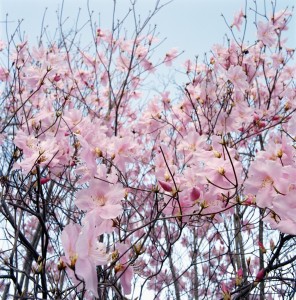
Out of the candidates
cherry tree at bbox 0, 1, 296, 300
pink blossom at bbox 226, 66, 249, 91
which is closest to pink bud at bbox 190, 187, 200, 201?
cherry tree at bbox 0, 1, 296, 300

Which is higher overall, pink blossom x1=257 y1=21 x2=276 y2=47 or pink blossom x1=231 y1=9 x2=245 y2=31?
pink blossom x1=231 y1=9 x2=245 y2=31

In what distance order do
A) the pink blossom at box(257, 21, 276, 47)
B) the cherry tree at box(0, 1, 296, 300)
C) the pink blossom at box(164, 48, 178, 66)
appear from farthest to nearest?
the pink blossom at box(164, 48, 178, 66)
the pink blossom at box(257, 21, 276, 47)
the cherry tree at box(0, 1, 296, 300)

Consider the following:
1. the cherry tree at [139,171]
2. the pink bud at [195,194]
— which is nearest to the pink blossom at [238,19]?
the cherry tree at [139,171]

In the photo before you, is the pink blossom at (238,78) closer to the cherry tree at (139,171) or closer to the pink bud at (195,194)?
the cherry tree at (139,171)

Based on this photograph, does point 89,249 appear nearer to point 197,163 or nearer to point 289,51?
point 197,163

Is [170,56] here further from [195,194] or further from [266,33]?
[195,194]

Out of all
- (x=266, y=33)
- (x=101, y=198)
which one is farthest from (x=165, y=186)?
(x=266, y=33)

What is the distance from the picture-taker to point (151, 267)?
18.9ft

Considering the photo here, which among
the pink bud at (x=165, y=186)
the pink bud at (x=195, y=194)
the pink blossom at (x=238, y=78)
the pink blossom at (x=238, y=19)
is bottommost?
the pink bud at (x=195, y=194)

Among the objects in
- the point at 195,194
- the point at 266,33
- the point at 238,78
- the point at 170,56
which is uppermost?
the point at 170,56

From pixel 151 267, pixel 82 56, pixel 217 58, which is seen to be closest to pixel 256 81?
Result: pixel 217 58

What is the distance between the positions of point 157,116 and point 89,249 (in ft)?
8.72

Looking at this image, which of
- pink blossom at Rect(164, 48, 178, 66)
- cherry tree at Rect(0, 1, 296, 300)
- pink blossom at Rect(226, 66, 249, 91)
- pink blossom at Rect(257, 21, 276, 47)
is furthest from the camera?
pink blossom at Rect(164, 48, 178, 66)

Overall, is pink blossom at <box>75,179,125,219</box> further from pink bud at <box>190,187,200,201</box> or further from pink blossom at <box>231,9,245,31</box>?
pink blossom at <box>231,9,245,31</box>
